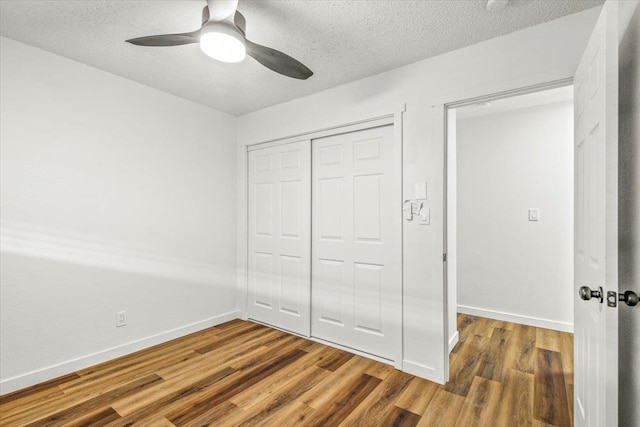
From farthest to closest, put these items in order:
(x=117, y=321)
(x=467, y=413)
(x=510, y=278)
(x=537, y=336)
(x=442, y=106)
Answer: (x=510, y=278) → (x=537, y=336) → (x=117, y=321) → (x=442, y=106) → (x=467, y=413)

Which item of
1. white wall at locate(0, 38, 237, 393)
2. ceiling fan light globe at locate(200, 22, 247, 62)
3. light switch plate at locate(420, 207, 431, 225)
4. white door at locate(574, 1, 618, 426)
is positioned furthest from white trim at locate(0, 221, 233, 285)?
white door at locate(574, 1, 618, 426)

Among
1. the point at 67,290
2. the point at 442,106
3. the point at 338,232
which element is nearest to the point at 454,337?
the point at 338,232

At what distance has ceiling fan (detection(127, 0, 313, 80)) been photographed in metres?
1.54

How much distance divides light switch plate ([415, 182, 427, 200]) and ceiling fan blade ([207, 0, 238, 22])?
1.68m

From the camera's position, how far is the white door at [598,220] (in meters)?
1.08

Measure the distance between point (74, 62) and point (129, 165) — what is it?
0.88 metres

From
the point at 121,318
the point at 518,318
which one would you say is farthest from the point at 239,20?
the point at 518,318

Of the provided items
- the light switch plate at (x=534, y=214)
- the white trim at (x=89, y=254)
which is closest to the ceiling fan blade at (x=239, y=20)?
the white trim at (x=89, y=254)

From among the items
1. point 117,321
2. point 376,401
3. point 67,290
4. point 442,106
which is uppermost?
point 442,106

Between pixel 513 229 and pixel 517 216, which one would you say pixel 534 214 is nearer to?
pixel 517 216

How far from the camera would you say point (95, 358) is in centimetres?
255

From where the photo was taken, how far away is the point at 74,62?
8.06 feet

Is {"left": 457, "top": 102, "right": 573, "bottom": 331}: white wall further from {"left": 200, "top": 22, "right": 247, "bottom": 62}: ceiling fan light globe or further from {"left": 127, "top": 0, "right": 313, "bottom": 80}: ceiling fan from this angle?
{"left": 200, "top": 22, "right": 247, "bottom": 62}: ceiling fan light globe

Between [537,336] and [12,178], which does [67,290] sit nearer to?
[12,178]
